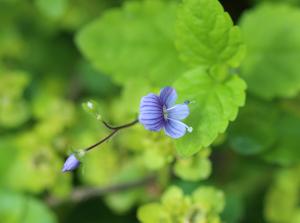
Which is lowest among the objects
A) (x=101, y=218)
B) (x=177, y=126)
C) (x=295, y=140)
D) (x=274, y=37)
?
(x=101, y=218)

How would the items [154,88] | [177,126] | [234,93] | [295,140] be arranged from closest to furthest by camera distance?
[177,126], [234,93], [154,88], [295,140]

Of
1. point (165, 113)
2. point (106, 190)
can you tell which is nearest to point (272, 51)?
point (165, 113)

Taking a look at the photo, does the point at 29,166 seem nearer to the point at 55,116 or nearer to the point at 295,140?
the point at 55,116

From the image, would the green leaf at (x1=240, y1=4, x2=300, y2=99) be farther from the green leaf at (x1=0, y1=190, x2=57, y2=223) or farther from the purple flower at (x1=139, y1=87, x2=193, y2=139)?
the green leaf at (x1=0, y1=190, x2=57, y2=223)

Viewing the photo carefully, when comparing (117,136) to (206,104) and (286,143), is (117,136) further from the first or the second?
(206,104)

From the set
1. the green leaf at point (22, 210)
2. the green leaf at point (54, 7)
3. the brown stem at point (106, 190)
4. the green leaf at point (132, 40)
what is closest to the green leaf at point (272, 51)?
the green leaf at point (132, 40)

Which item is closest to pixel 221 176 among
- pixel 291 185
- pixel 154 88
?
pixel 291 185
